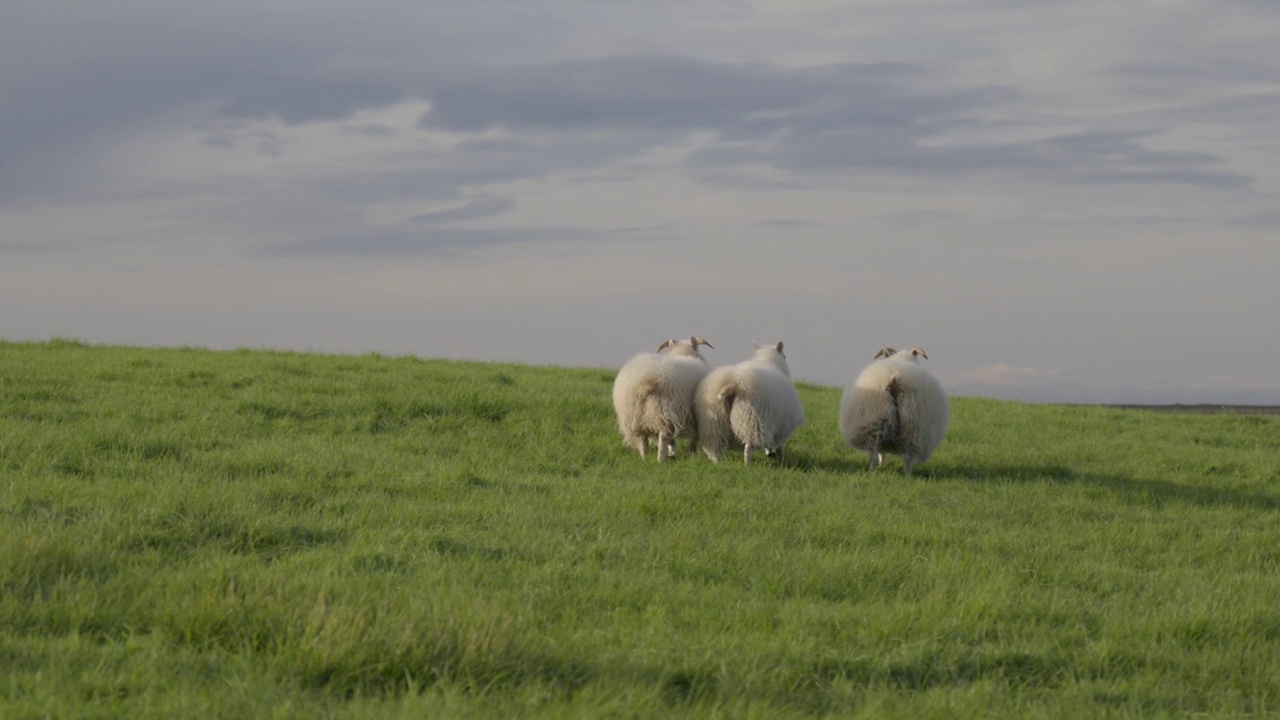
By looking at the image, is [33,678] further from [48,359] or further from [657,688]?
[48,359]

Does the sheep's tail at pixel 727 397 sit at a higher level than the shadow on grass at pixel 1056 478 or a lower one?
higher

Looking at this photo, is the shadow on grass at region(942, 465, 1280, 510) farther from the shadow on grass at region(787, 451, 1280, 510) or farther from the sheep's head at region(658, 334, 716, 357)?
the sheep's head at region(658, 334, 716, 357)

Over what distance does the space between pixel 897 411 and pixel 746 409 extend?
73.1 inches

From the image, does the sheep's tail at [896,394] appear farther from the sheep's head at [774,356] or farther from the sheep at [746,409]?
the sheep's head at [774,356]

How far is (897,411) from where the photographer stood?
1346cm

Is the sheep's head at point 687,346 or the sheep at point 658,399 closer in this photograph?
the sheep at point 658,399

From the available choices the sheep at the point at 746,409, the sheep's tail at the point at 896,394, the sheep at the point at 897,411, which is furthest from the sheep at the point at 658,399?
the sheep's tail at the point at 896,394

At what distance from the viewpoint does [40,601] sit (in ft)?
20.7

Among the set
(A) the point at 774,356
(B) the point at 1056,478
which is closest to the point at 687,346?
(A) the point at 774,356

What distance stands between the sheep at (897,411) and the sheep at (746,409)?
2.30 ft

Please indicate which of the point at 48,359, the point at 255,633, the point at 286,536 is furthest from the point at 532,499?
the point at 48,359

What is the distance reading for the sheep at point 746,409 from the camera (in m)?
13.0

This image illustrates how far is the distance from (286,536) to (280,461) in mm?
3318

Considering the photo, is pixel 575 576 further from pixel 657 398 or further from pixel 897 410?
pixel 897 410
